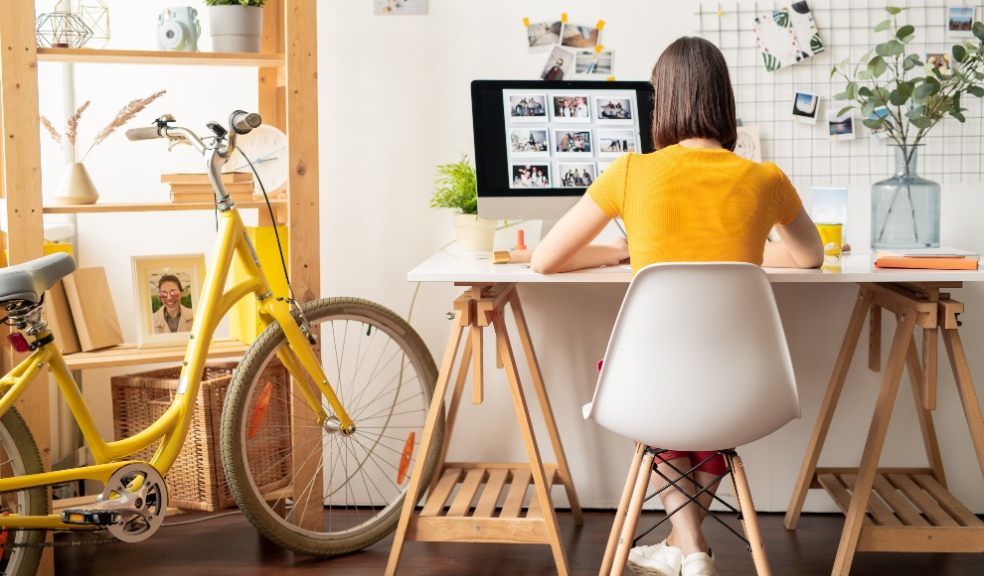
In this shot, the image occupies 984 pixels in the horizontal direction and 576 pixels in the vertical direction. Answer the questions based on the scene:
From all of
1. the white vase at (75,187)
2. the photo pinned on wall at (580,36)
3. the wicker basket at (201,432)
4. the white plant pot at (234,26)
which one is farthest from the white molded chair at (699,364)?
the white vase at (75,187)

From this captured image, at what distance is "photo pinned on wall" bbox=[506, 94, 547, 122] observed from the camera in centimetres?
261

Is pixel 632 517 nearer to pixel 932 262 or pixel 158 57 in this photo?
pixel 932 262

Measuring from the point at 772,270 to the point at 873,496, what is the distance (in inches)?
28.0

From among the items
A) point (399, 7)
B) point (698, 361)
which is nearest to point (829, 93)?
point (399, 7)

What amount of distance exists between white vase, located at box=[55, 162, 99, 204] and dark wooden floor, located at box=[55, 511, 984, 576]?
2.89ft

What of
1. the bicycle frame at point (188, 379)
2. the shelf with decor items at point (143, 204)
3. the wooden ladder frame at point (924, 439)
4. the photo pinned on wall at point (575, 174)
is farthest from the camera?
the photo pinned on wall at point (575, 174)

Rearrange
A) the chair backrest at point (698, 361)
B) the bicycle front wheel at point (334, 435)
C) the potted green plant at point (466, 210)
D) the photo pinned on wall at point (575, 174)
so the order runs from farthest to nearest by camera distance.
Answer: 1. the potted green plant at point (466, 210)
2. the photo pinned on wall at point (575, 174)
3. the bicycle front wheel at point (334, 435)
4. the chair backrest at point (698, 361)

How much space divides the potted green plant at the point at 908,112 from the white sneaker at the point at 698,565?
1.03 meters

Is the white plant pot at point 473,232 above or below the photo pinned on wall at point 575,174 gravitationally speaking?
below

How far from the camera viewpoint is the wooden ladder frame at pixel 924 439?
2.27 metres

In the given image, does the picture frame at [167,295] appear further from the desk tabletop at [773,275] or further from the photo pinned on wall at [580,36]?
the photo pinned on wall at [580,36]

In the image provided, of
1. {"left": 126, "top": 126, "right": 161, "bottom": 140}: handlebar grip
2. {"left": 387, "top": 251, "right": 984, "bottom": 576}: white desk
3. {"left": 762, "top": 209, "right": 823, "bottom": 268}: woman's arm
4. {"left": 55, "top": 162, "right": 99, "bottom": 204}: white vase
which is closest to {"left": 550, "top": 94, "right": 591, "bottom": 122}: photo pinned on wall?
{"left": 387, "top": 251, "right": 984, "bottom": 576}: white desk

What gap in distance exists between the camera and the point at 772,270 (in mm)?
2250

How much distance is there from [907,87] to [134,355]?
2008 millimetres
